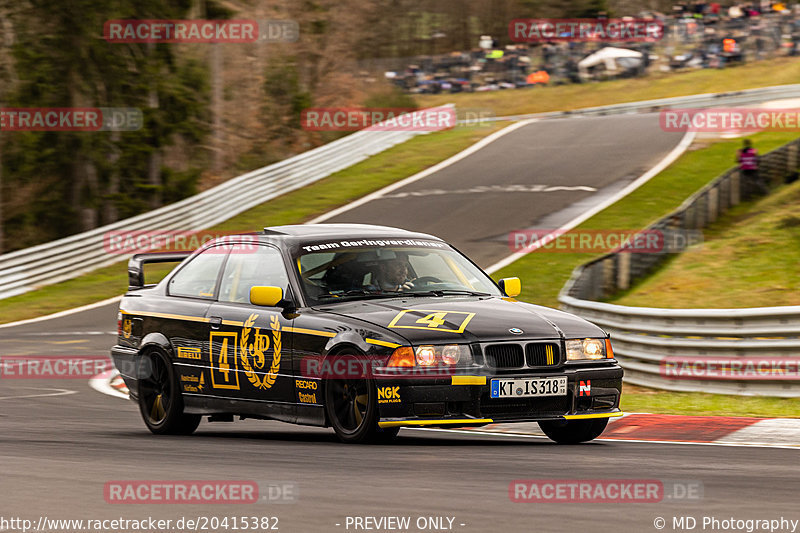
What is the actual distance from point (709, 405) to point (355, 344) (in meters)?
5.01

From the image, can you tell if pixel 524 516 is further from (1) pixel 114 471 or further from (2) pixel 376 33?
(2) pixel 376 33

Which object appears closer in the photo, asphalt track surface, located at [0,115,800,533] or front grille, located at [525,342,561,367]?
asphalt track surface, located at [0,115,800,533]

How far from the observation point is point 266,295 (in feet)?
27.8

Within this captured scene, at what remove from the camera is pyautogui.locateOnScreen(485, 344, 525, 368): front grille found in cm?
788

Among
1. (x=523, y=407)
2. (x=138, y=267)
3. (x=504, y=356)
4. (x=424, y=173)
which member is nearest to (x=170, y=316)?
(x=138, y=267)

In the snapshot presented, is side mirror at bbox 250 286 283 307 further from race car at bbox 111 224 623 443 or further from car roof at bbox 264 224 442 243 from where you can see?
car roof at bbox 264 224 442 243

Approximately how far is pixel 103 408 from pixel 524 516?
7338mm

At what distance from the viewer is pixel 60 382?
1432 centimetres

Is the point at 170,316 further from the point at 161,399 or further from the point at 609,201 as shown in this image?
the point at 609,201

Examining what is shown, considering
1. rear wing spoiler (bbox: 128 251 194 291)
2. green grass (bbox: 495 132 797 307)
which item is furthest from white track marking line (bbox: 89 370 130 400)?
green grass (bbox: 495 132 797 307)

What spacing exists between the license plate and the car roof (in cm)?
171

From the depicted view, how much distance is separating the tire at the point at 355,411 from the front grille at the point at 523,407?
62 cm

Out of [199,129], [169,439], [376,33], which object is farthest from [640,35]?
[169,439]

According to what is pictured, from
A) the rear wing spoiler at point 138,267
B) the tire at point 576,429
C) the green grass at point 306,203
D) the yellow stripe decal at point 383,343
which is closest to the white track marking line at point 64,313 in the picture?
the green grass at point 306,203
